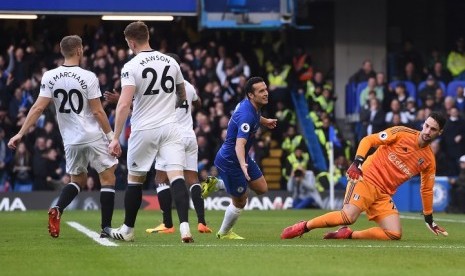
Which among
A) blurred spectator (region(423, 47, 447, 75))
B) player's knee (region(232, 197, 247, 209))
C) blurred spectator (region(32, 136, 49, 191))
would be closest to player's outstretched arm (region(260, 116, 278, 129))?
player's knee (region(232, 197, 247, 209))

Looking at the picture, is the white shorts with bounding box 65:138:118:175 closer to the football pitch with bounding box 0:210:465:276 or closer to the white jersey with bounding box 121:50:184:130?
the football pitch with bounding box 0:210:465:276

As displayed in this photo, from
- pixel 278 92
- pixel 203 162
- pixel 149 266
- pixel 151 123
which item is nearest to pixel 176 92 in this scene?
pixel 151 123

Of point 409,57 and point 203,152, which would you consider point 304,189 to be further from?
point 409,57

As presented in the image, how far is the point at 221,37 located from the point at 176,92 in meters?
19.0

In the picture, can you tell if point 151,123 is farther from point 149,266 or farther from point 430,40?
point 430,40

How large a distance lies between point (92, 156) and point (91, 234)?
1542 mm

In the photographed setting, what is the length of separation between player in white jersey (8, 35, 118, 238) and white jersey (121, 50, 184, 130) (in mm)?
1214

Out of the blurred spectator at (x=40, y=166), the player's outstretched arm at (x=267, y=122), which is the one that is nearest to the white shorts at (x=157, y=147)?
the player's outstretched arm at (x=267, y=122)

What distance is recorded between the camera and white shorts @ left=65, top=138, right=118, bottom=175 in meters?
14.6

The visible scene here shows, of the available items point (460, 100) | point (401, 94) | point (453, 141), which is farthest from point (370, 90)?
point (453, 141)

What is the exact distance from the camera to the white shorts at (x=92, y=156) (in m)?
14.6

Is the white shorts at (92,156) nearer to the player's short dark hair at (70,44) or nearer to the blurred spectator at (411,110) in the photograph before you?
the player's short dark hair at (70,44)

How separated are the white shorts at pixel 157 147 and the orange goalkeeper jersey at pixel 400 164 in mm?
2789

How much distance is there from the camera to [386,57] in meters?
33.5
